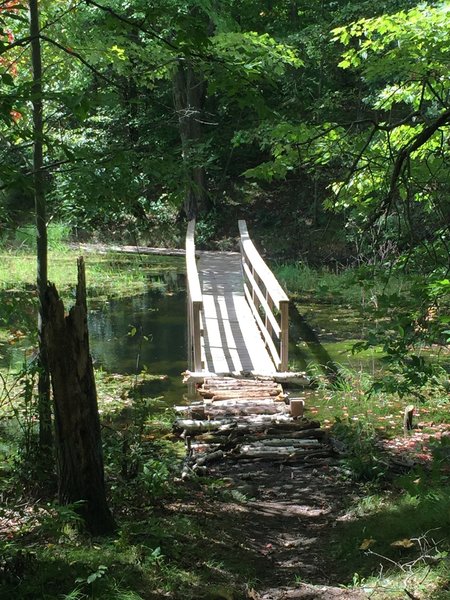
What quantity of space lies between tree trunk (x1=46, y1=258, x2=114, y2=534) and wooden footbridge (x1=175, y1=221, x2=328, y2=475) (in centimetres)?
179

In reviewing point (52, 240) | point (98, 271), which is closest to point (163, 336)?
point (98, 271)

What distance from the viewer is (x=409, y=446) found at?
6.01m

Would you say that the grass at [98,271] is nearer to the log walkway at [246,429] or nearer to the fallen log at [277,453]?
the log walkway at [246,429]

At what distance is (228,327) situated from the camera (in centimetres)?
976

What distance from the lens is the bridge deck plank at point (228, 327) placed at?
8227mm

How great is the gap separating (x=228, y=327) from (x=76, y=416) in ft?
21.4

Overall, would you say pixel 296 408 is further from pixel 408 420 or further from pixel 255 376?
pixel 255 376

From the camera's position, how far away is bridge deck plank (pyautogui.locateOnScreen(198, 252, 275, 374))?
823 cm

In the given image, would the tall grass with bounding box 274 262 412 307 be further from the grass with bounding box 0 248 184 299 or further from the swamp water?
the grass with bounding box 0 248 184 299

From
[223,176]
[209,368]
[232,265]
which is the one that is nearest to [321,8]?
[223,176]

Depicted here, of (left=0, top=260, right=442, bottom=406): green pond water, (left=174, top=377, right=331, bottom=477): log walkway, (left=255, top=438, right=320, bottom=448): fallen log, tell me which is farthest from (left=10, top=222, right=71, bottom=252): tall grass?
(left=255, top=438, right=320, bottom=448): fallen log

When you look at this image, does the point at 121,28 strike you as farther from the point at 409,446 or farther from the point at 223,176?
the point at 223,176

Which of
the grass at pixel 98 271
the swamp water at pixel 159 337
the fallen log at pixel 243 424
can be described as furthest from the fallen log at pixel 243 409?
the grass at pixel 98 271

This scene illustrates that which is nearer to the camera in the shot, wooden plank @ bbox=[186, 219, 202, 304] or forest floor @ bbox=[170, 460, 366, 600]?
forest floor @ bbox=[170, 460, 366, 600]
